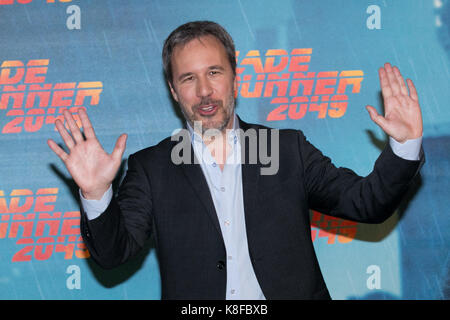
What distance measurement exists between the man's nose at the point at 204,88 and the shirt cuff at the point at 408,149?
0.83 meters

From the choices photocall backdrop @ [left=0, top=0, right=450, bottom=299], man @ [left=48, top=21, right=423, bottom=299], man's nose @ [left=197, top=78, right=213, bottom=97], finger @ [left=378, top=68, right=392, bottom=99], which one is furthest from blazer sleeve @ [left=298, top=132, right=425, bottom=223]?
photocall backdrop @ [left=0, top=0, right=450, bottom=299]

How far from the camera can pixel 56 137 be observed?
10.5 feet

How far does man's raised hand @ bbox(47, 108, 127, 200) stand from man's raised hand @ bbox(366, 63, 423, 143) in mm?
1022

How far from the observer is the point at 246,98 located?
10.6ft

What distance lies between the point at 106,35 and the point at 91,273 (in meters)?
1.51

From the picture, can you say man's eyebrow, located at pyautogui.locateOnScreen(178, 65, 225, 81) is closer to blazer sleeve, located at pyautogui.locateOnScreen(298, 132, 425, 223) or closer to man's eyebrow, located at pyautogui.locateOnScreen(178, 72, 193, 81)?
man's eyebrow, located at pyautogui.locateOnScreen(178, 72, 193, 81)

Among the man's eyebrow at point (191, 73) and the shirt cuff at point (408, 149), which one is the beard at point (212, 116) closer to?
the man's eyebrow at point (191, 73)

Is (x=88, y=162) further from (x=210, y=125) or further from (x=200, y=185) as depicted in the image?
(x=210, y=125)

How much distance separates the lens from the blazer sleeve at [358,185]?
6.35 ft

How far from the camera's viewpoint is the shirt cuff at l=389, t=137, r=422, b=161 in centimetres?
193

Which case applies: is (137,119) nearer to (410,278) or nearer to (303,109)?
(303,109)

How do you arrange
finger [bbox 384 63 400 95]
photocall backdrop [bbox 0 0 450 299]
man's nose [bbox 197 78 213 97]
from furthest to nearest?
photocall backdrop [bbox 0 0 450 299] < man's nose [bbox 197 78 213 97] < finger [bbox 384 63 400 95]

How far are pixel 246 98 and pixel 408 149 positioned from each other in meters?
1.45

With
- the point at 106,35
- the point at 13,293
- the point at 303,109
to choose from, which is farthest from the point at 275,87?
the point at 13,293
